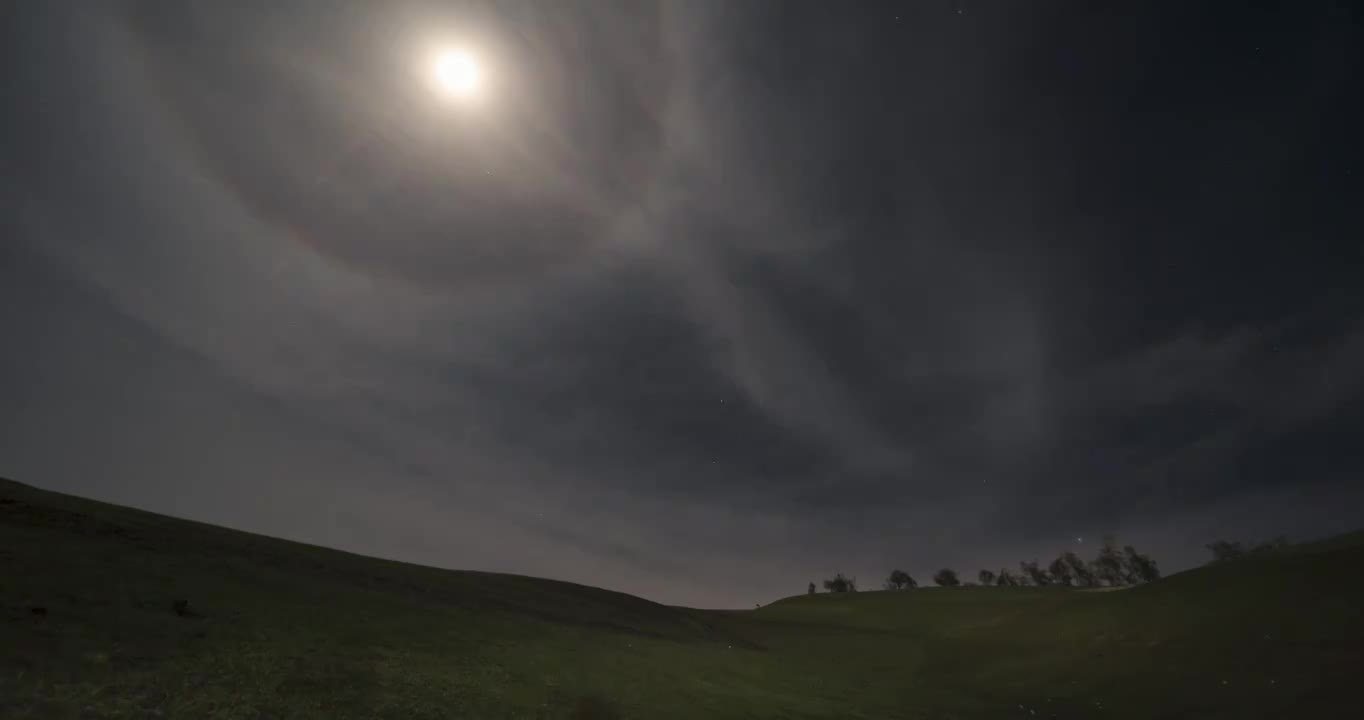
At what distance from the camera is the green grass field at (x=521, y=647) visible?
15703mm

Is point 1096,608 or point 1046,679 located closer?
point 1046,679

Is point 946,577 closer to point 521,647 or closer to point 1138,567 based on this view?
point 1138,567

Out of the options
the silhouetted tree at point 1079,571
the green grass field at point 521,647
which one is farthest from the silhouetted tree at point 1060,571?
the green grass field at point 521,647

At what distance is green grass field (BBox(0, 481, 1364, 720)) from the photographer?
1570 centimetres

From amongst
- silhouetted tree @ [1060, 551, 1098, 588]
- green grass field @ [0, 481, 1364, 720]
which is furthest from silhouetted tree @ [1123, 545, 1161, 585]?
green grass field @ [0, 481, 1364, 720]

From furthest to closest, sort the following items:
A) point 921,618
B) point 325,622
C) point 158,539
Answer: point 921,618
point 158,539
point 325,622

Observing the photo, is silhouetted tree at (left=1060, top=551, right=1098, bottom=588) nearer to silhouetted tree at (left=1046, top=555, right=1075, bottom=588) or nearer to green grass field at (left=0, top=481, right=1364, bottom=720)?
silhouetted tree at (left=1046, top=555, right=1075, bottom=588)

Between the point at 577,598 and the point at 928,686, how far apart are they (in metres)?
32.3

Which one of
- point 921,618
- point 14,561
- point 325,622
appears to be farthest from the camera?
point 921,618

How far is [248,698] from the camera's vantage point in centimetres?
1552

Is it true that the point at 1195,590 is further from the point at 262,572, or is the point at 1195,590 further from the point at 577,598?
the point at 262,572

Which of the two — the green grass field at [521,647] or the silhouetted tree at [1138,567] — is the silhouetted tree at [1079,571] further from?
the green grass field at [521,647]

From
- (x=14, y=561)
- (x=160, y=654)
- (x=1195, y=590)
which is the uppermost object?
(x=1195, y=590)

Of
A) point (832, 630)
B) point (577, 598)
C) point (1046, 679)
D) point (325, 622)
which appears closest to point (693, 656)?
point (577, 598)
